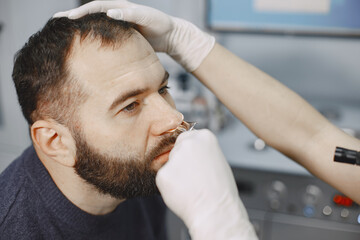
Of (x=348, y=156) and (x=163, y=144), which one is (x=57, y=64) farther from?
(x=348, y=156)

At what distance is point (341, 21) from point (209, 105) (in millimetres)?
825

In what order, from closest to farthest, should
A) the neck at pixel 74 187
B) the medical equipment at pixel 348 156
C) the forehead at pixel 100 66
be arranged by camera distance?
1. the medical equipment at pixel 348 156
2. the forehead at pixel 100 66
3. the neck at pixel 74 187

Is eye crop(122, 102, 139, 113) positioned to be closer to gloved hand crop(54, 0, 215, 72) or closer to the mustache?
the mustache

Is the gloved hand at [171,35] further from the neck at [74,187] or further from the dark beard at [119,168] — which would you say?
the neck at [74,187]

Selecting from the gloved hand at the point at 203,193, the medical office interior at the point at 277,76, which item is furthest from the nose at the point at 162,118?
the medical office interior at the point at 277,76

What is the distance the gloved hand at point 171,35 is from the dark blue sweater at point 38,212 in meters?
0.52

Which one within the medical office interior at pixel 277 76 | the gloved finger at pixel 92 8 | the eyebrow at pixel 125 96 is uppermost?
the gloved finger at pixel 92 8

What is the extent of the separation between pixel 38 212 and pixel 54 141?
21 centimetres

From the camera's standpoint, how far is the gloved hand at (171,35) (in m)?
1.15

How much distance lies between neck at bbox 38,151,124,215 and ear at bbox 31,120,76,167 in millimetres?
58

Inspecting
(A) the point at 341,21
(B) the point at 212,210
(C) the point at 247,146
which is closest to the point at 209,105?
(C) the point at 247,146

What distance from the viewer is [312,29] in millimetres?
2000

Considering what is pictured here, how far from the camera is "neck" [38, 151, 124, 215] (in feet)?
3.65

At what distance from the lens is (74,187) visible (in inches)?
43.9
